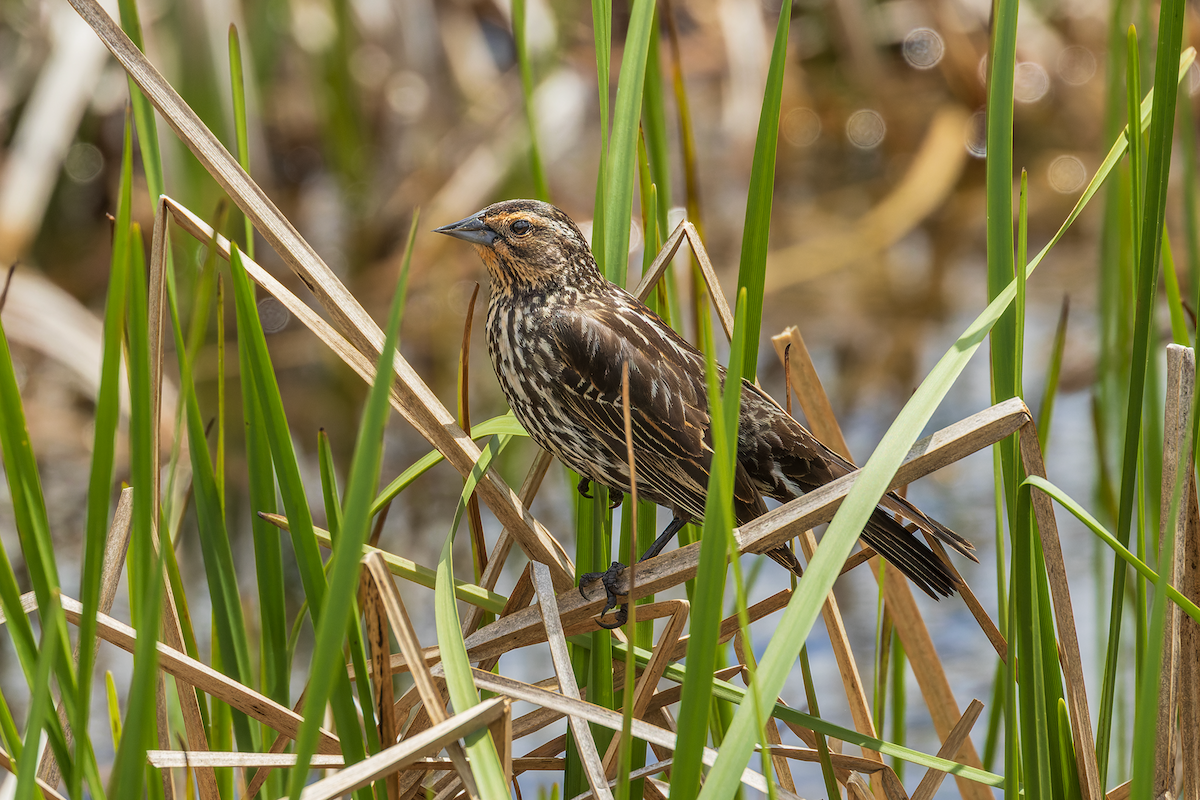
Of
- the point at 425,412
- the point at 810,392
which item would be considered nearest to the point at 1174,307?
the point at 810,392

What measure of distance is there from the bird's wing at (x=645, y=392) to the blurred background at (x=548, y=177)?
5.97ft

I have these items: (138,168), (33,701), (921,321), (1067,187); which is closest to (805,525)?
(33,701)

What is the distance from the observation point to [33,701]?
1.12 meters

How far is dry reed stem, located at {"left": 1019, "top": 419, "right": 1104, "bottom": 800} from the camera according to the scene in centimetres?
158

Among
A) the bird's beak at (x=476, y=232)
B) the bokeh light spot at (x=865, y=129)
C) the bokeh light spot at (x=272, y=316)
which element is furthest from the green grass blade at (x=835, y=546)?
the bokeh light spot at (x=865, y=129)

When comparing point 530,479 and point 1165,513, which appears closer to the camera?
point 1165,513

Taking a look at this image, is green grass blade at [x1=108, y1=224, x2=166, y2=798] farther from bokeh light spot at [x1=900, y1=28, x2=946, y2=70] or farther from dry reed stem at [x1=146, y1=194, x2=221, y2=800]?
bokeh light spot at [x1=900, y1=28, x2=946, y2=70]

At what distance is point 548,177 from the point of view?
20.6 ft

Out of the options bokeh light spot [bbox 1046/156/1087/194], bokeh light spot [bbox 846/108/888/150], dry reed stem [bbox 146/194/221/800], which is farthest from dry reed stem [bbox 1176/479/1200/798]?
bokeh light spot [bbox 846/108/888/150]

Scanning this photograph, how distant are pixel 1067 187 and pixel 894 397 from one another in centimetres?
266

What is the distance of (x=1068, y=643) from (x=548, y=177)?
500 cm

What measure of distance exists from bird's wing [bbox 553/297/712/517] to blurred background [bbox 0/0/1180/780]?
71.6 inches

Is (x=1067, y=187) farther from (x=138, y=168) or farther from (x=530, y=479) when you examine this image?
(x=530, y=479)

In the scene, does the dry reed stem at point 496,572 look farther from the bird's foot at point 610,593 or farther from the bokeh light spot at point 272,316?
the bokeh light spot at point 272,316
